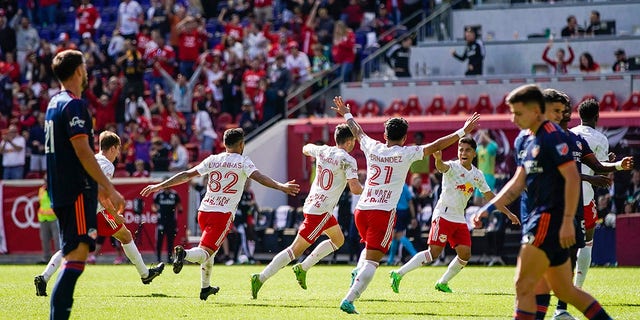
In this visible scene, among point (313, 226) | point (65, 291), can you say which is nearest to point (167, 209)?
point (313, 226)

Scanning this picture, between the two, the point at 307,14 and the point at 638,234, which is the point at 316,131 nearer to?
the point at 307,14

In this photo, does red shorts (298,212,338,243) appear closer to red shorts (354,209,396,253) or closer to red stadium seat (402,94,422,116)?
red shorts (354,209,396,253)

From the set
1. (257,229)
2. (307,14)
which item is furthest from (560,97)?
(307,14)

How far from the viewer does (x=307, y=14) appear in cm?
3316

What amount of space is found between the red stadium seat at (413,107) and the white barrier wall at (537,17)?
3.90 metres

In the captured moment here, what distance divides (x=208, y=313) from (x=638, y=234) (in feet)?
42.2

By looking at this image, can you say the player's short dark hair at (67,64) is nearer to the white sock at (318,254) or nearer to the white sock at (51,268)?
the white sock at (318,254)

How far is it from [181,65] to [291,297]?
1931 centimetres

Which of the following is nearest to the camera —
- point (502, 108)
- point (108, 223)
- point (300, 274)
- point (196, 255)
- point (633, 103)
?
point (196, 255)

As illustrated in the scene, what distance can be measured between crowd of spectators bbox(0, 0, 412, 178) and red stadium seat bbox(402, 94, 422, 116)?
2.46m

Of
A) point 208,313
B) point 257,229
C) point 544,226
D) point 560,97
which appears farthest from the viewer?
point 257,229

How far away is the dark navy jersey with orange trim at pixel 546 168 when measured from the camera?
8.67 m

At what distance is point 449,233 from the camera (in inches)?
608

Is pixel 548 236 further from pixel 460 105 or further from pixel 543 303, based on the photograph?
pixel 460 105
